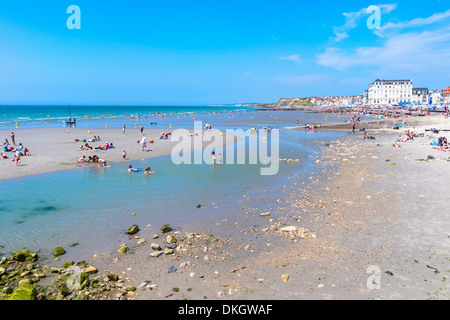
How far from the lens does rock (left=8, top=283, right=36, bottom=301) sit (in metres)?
7.42

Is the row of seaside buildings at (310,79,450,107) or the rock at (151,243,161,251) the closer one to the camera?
the rock at (151,243,161,251)

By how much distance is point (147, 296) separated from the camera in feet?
25.7

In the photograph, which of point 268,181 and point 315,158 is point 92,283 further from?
point 315,158

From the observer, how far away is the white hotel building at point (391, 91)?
16975 centimetres

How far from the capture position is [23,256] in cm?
Result: 1009

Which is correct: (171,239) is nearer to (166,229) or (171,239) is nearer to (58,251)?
(166,229)

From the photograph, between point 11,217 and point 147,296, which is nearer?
A: point 147,296

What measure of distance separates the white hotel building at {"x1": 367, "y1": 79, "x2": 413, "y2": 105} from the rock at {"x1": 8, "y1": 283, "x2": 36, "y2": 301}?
20370 centimetres

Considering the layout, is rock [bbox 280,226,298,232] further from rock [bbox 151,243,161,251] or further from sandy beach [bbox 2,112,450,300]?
rock [bbox 151,243,161,251]

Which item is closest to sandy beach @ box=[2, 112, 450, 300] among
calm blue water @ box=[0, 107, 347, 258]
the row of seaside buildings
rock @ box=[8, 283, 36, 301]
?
rock @ box=[8, 283, 36, 301]

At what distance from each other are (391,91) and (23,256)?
204m

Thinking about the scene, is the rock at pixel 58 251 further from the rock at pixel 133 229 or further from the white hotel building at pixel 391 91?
the white hotel building at pixel 391 91
